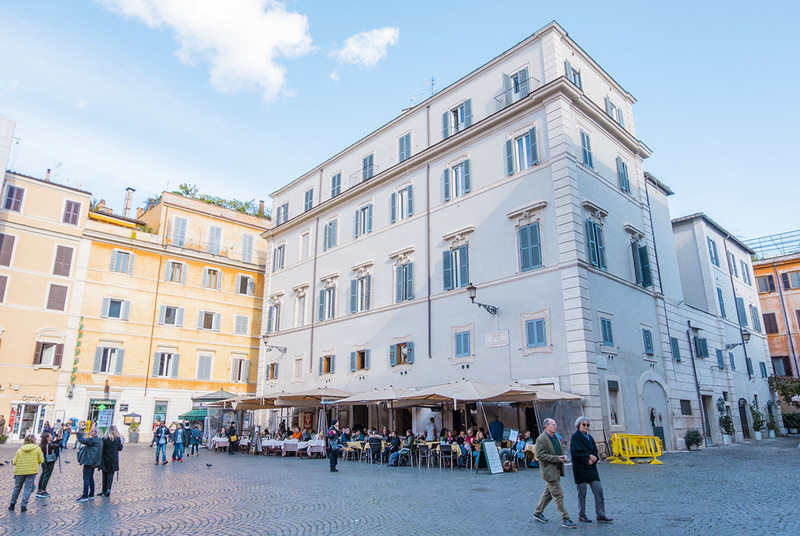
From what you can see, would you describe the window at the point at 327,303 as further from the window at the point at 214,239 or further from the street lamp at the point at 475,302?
the window at the point at 214,239

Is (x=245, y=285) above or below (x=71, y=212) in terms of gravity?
below

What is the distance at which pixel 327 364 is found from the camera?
2816 cm

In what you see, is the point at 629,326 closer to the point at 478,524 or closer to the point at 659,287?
the point at 659,287

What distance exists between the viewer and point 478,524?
7.94 meters

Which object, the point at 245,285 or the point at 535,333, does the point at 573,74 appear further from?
the point at 245,285

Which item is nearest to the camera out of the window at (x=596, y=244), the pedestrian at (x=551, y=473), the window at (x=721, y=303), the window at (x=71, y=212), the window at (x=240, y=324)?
the pedestrian at (x=551, y=473)

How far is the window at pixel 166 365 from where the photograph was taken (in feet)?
109

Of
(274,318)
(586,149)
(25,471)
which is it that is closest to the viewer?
(25,471)

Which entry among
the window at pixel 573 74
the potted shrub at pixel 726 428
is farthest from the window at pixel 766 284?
the window at pixel 573 74

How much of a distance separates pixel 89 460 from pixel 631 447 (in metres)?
14.9

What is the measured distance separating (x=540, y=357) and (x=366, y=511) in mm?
11143

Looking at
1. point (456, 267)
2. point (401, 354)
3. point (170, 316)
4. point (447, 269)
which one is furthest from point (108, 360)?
point (456, 267)

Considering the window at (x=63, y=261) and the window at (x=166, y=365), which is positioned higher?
the window at (x=63, y=261)

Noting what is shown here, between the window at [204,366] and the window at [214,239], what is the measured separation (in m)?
7.26
